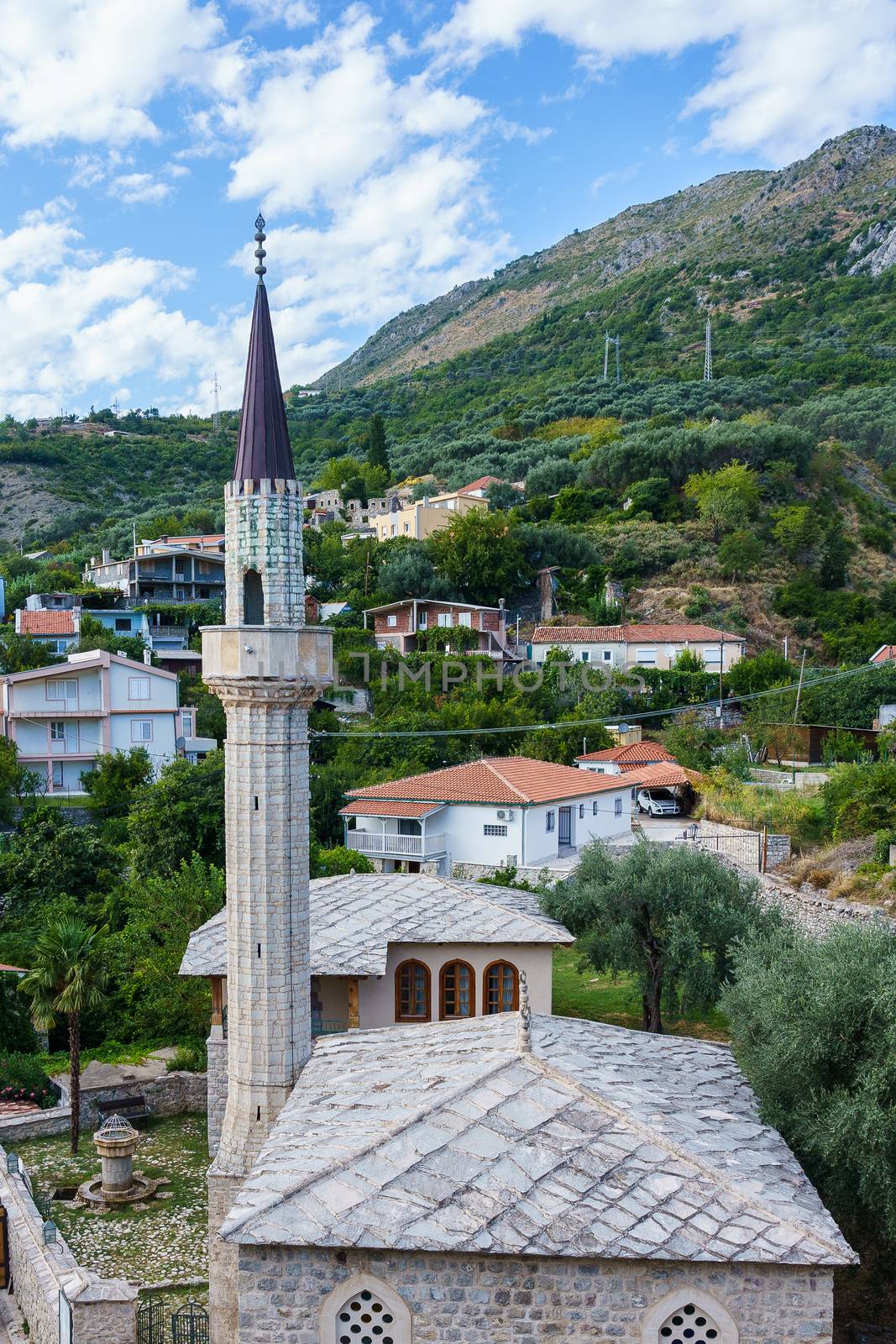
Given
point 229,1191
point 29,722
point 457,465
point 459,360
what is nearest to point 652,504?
point 457,465

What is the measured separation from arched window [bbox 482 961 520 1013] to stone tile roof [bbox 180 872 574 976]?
0.59 metres

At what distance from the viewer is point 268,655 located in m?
13.1

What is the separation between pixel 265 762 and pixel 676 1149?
6.34 metres

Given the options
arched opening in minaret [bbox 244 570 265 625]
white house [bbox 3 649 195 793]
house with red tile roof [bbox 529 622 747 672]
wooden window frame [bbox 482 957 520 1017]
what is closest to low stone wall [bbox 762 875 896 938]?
wooden window frame [bbox 482 957 520 1017]

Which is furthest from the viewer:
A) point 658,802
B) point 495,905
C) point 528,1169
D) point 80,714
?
point 658,802

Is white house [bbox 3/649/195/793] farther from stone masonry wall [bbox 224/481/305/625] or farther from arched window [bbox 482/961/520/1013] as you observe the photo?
stone masonry wall [bbox 224/481/305/625]

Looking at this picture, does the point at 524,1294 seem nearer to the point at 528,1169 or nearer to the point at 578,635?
the point at 528,1169

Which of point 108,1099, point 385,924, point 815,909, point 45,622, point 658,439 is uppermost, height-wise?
point 658,439

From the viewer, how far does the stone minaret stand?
42.6ft

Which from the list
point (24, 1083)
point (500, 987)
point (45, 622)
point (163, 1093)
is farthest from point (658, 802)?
point (45, 622)

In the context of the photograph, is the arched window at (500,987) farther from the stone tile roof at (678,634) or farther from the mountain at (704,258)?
the mountain at (704,258)

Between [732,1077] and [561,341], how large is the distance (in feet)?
402

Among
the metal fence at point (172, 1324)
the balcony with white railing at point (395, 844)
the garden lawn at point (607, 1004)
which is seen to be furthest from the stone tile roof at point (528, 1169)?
the balcony with white railing at point (395, 844)

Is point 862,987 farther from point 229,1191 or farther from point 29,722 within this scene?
point 29,722
